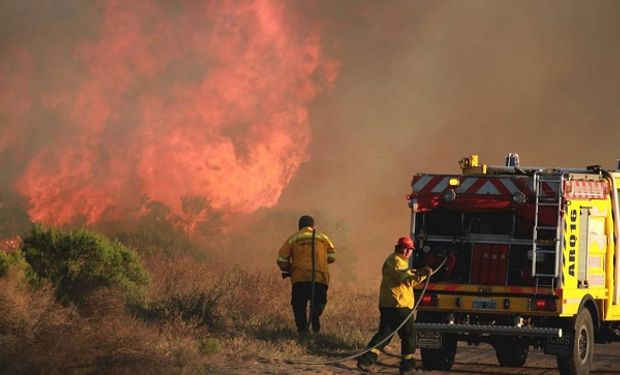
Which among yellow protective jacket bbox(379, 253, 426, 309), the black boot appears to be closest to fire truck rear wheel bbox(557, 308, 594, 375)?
yellow protective jacket bbox(379, 253, 426, 309)

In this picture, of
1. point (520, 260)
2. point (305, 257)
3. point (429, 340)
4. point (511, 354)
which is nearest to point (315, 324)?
point (305, 257)

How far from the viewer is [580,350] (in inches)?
583

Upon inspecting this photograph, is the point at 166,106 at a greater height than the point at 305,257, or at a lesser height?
greater

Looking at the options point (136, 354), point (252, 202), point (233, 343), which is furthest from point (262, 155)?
point (136, 354)

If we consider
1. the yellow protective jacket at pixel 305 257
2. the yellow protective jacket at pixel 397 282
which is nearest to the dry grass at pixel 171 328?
the yellow protective jacket at pixel 305 257

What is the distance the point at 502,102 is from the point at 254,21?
12196 mm

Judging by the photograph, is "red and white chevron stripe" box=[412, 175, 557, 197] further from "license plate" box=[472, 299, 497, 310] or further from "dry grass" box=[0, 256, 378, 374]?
"dry grass" box=[0, 256, 378, 374]

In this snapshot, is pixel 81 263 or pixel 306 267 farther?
pixel 81 263

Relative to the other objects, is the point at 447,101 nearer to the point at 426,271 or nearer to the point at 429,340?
the point at 429,340

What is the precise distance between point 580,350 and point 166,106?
1910cm

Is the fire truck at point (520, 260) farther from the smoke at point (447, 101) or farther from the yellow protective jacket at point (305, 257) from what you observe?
the smoke at point (447, 101)

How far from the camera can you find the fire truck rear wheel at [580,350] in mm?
14422

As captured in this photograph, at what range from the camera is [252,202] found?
31891 mm

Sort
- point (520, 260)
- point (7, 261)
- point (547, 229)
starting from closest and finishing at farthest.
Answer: point (547, 229) → point (520, 260) → point (7, 261)
